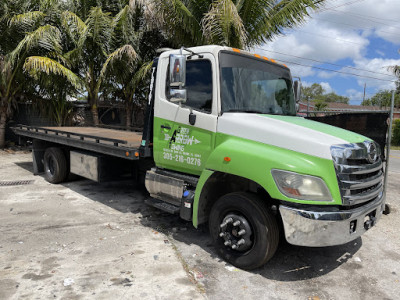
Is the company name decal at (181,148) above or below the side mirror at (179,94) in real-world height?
below

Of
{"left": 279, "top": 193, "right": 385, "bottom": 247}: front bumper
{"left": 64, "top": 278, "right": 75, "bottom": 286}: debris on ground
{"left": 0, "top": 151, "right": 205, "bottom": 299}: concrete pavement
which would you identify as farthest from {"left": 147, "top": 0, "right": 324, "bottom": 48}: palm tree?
{"left": 64, "top": 278, "right": 75, "bottom": 286}: debris on ground

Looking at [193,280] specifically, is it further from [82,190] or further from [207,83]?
[82,190]

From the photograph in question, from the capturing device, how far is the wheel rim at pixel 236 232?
3523mm

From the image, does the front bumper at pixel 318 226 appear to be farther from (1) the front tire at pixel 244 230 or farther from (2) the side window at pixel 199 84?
(2) the side window at pixel 199 84

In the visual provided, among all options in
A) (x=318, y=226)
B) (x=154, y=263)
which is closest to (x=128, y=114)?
(x=154, y=263)

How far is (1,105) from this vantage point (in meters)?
12.9

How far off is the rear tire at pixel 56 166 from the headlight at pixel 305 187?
5948mm

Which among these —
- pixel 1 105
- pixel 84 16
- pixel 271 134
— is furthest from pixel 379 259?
pixel 1 105

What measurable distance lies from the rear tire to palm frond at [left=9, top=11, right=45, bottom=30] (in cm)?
622

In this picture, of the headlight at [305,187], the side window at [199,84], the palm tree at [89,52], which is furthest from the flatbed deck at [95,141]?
the palm tree at [89,52]

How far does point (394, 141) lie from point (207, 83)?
81.3 ft

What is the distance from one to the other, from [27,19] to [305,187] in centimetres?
1199

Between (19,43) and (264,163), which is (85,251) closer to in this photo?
(264,163)

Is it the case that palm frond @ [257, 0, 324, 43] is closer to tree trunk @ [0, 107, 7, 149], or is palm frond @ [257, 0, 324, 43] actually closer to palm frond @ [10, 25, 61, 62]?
palm frond @ [10, 25, 61, 62]
